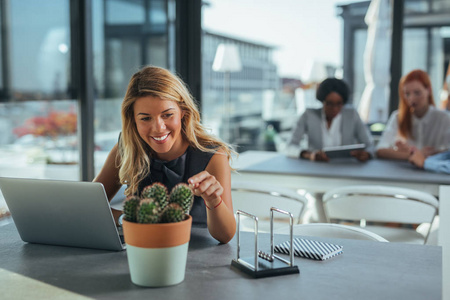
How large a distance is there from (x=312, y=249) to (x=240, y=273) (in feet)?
0.84

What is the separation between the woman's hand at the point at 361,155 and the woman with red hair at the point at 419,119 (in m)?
0.19

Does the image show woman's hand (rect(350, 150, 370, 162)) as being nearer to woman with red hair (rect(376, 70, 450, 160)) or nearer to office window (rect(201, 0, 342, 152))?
woman with red hair (rect(376, 70, 450, 160))

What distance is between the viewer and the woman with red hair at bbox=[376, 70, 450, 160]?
3.74 meters

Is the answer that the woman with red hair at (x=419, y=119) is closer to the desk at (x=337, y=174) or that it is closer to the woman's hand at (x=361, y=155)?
the woman's hand at (x=361, y=155)

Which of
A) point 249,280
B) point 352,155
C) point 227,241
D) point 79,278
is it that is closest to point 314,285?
point 249,280

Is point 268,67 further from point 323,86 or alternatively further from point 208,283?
point 208,283

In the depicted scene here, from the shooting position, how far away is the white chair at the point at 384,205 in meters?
2.50

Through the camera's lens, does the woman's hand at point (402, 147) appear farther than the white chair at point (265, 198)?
Yes

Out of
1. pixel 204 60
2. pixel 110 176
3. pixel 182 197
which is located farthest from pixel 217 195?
pixel 204 60

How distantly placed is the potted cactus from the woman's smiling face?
0.57m

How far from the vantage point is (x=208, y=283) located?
4.07 ft

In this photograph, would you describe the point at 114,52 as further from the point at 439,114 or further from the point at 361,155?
the point at 439,114

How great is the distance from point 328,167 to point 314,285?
2.09 m

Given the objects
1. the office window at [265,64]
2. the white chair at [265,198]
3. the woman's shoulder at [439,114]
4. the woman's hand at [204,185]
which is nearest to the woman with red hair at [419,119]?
the woman's shoulder at [439,114]
